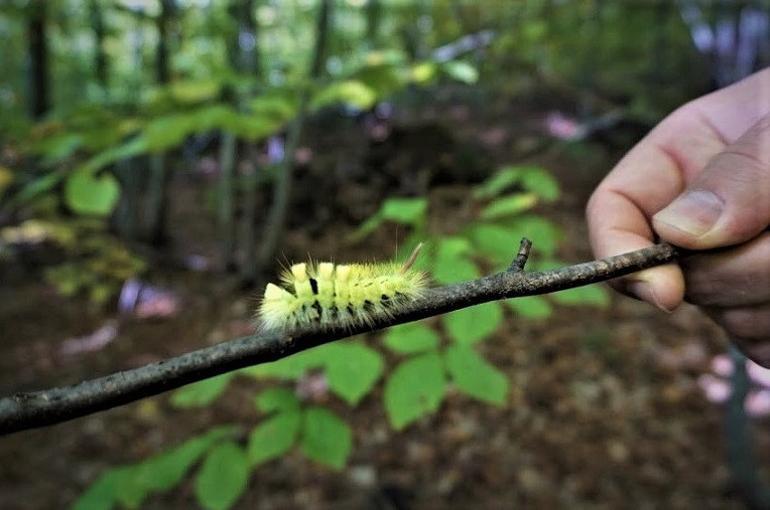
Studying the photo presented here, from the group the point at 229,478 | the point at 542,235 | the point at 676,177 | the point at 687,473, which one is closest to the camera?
the point at 676,177

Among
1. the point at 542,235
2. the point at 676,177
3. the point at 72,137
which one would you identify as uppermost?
the point at 676,177

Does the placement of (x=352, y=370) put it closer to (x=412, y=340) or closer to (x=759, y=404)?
(x=412, y=340)

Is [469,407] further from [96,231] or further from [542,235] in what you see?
[96,231]

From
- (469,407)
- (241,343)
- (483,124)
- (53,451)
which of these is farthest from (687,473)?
(483,124)

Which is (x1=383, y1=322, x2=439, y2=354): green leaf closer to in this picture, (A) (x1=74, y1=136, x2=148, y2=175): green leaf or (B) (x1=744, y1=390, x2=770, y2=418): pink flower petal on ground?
(A) (x1=74, y1=136, x2=148, y2=175): green leaf

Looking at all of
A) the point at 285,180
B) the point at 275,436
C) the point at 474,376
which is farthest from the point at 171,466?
the point at 285,180

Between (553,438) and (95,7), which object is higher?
(95,7)

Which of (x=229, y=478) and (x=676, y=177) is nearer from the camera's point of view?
(x=676, y=177)
